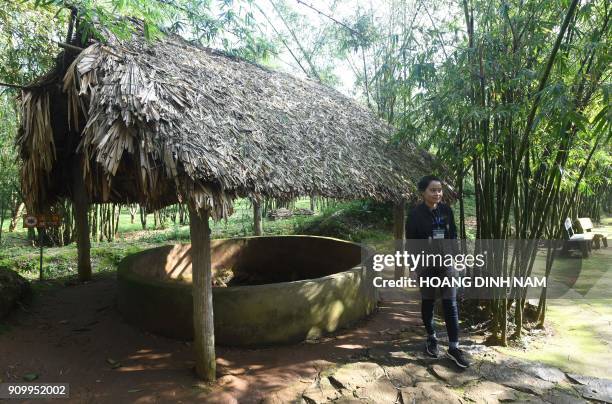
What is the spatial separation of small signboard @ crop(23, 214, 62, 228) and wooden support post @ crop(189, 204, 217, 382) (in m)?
3.65

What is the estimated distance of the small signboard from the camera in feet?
17.9

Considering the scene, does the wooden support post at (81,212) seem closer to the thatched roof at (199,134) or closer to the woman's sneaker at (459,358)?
the thatched roof at (199,134)

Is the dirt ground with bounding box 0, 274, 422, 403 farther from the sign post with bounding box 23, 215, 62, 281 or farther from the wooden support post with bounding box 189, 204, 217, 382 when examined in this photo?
the sign post with bounding box 23, 215, 62, 281

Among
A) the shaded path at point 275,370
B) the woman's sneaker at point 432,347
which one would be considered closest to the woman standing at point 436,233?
the woman's sneaker at point 432,347

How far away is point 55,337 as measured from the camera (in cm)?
414

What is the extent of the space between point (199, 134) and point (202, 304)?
1.50 m

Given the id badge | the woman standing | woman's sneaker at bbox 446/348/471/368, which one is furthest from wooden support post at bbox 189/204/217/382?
woman's sneaker at bbox 446/348/471/368

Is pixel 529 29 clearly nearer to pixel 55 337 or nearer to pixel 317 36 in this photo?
pixel 55 337

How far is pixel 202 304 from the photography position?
131 inches

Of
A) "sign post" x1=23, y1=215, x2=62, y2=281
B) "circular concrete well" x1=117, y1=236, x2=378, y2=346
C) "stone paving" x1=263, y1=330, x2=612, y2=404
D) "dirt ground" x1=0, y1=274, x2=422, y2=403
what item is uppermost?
"sign post" x1=23, y1=215, x2=62, y2=281

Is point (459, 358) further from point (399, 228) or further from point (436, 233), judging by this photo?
point (399, 228)

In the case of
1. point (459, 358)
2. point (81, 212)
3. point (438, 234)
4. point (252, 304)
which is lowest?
point (459, 358)

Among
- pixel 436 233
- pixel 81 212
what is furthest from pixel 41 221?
pixel 436 233

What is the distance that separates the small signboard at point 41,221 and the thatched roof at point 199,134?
0.22 meters
